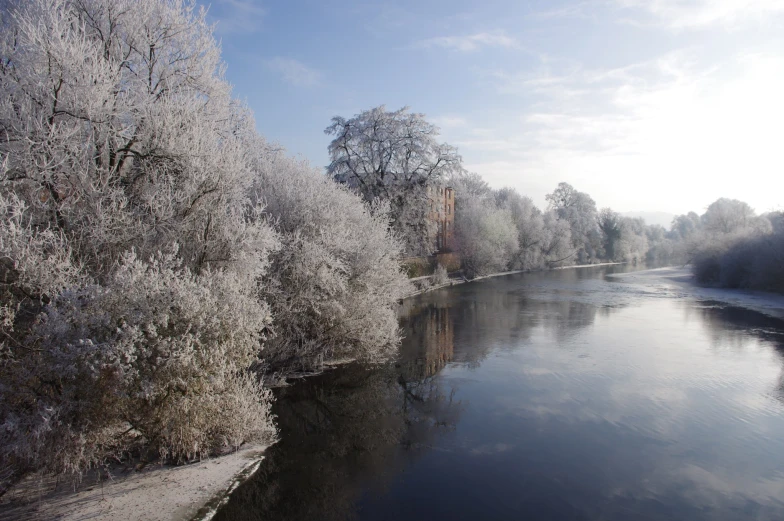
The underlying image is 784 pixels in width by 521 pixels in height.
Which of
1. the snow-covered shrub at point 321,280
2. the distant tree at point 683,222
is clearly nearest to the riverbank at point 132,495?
the snow-covered shrub at point 321,280

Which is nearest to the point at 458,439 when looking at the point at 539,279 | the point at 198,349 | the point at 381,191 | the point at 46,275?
the point at 198,349

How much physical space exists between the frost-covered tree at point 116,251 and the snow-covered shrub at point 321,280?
2.56m

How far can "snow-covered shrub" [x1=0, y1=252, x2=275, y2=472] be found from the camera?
731cm

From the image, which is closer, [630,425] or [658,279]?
[630,425]

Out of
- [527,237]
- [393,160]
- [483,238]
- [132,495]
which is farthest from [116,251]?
[527,237]

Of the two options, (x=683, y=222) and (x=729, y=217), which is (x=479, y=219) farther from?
(x=683, y=222)

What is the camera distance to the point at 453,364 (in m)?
17.3

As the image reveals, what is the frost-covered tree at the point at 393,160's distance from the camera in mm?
33906

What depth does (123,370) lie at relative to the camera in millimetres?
7387

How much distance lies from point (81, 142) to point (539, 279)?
44.1 metres

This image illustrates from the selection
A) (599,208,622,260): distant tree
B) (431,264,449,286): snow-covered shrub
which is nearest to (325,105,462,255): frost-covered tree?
(431,264,449,286): snow-covered shrub

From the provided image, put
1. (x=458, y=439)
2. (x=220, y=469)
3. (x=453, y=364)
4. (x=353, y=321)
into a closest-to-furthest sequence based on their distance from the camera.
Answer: (x=220, y=469) < (x=458, y=439) < (x=353, y=321) < (x=453, y=364)

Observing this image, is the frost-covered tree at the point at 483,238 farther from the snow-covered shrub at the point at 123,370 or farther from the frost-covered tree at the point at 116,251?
the snow-covered shrub at the point at 123,370

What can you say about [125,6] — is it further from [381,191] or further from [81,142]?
[381,191]
